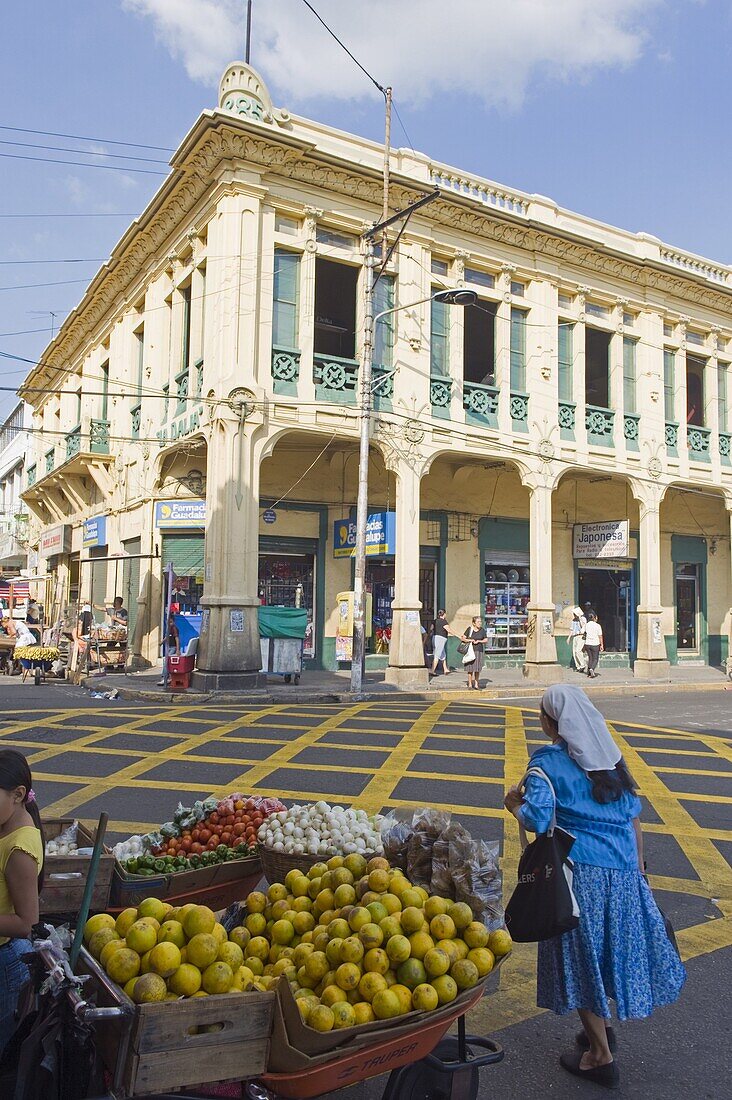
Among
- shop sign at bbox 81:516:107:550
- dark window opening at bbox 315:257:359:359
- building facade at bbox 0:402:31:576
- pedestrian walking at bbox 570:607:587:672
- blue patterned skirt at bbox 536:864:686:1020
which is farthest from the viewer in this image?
building facade at bbox 0:402:31:576

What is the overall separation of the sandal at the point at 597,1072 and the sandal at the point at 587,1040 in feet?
0.22

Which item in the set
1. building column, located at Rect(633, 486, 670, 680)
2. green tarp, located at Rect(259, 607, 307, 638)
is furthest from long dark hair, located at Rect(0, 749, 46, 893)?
building column, located at Rect(633, 486, 670, 680)

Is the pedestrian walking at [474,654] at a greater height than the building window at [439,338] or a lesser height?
lesser

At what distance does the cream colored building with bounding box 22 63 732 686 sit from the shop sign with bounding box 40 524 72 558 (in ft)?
2.30

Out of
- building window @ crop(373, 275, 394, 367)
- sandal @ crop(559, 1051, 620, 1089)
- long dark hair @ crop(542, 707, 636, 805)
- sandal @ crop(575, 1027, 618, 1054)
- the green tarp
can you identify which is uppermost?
building window @ crop(373, 275, 394, 367)

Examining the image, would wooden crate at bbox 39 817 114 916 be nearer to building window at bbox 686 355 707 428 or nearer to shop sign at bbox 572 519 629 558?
shop sign at bbox 572 519 629 558

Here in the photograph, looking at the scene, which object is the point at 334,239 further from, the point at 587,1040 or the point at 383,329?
the point at 587,1040

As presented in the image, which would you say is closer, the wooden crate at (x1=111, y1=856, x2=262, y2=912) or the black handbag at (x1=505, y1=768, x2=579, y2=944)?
the black handbag at (x1=505, y1=768, x2=579, y2=944)

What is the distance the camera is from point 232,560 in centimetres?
1625

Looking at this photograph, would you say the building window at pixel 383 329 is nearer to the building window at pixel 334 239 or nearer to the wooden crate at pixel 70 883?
the building window at pixel 334 239

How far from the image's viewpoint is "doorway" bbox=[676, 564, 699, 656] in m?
27.7

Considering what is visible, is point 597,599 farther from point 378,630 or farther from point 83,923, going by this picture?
point 83,923

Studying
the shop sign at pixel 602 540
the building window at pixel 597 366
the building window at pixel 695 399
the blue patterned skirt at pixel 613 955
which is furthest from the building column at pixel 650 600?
the blue patterned skirt at pixel 613 955

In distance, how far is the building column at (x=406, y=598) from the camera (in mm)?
18047
